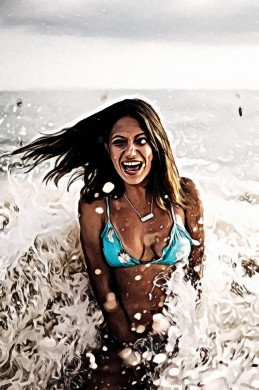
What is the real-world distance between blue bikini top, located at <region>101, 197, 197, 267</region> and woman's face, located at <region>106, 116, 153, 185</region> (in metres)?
0.11

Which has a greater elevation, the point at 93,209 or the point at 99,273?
the point at 93,209

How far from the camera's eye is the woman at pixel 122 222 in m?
1.44

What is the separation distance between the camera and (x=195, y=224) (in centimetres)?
149

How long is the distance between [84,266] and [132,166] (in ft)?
1.03

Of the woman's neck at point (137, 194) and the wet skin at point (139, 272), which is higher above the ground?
the woman's neck at point (137, 194)

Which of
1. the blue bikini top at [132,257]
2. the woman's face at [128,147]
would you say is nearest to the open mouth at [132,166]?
the woman's face at [128,147]

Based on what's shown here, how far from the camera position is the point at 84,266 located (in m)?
1.45

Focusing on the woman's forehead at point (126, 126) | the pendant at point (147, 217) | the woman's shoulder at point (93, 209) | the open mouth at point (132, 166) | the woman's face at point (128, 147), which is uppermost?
the woman's forehead at point (126, 126)

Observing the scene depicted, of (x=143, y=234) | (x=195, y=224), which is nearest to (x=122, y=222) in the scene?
(x=143, y=234)

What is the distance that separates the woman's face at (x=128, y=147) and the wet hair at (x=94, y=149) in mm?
12

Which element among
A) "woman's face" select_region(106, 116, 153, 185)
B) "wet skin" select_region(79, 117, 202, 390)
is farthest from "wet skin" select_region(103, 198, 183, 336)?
"woman's face" select_region(106, 116, 153, 185)

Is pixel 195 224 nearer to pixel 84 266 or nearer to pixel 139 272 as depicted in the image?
pixel 139 272

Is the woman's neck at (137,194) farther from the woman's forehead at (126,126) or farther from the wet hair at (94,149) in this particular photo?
the woman's forehead at (126,126)

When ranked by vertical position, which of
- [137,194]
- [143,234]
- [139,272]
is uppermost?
[137,194]
